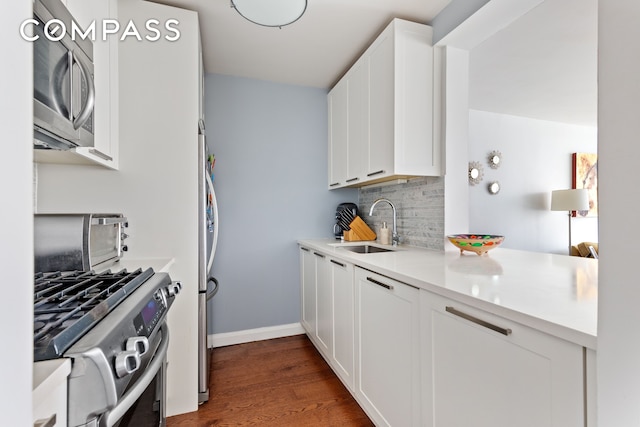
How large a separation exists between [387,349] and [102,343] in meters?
1.16

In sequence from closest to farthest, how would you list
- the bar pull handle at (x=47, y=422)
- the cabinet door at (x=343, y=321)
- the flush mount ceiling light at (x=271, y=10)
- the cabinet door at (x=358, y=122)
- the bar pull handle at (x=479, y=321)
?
1. the bar pull handle at (x=47, y=422)
2. the bar pull handle at (x=479, y=321)
3. the flush mount ceiling light at (x=271, y=10)
4. the cabinet door at (x=343, y=321)
5. the cabinet door at (x=358, y=122)

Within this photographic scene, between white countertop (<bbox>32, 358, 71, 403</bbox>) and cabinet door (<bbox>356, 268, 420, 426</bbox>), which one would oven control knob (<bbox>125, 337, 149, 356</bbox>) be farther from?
cabinet door (<bbox>356, 268, 420, 426</bbox>)

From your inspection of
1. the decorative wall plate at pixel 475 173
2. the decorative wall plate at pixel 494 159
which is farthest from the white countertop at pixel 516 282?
the decorative wall plate at pixel 494 159

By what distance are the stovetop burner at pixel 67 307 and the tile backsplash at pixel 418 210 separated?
171 cm

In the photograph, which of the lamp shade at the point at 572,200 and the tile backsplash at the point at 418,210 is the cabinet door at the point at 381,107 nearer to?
the tile backsplash at the point at 418,210

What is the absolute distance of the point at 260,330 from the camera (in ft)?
8.84

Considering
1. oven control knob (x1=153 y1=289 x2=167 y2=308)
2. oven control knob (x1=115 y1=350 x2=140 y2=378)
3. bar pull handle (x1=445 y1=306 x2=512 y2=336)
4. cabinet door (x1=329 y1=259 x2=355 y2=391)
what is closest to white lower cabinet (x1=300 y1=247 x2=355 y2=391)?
cabinet door (x1=329 y1=259 x2=355 y2=391)

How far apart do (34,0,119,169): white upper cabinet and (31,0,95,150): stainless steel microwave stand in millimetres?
309

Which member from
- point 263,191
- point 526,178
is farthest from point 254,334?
point 526,178

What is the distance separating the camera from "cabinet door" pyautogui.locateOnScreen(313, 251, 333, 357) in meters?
2.05

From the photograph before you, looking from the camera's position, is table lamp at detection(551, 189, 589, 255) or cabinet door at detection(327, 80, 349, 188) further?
table lamp at detection(551, 189, 589, 255)

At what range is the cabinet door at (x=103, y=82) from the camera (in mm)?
1295
